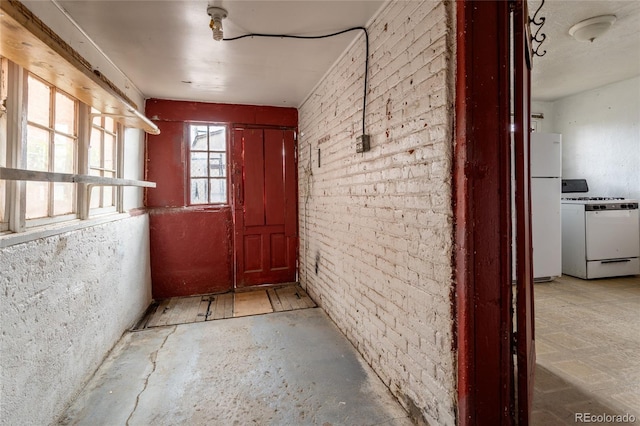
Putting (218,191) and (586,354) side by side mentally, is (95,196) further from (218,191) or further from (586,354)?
(586,354)

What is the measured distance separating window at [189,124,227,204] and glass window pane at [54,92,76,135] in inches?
75.5

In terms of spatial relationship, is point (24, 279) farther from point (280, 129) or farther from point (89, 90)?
point (280, 129)

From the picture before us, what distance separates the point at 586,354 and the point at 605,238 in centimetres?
285

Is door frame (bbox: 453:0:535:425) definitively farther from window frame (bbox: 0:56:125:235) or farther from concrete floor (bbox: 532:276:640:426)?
window frame (bbox: 0:56:125:235)

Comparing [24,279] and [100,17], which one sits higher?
[100,17]

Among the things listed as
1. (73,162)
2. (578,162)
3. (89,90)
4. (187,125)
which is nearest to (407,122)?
(89,90)

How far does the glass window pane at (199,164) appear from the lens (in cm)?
429

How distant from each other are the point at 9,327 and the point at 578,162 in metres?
7.13

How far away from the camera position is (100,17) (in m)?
2.21

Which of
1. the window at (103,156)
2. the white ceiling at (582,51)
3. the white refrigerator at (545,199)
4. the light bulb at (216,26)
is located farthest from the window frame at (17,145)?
the white refrigerator at (545,199)

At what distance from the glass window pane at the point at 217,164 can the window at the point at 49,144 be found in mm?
2008

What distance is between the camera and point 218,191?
4398mm

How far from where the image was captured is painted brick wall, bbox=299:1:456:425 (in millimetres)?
1587

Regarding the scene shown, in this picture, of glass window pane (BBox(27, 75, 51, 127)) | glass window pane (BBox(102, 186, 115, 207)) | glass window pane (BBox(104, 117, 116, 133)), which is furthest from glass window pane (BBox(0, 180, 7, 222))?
glass window pane (BBox(104, 117, 116, 133))
